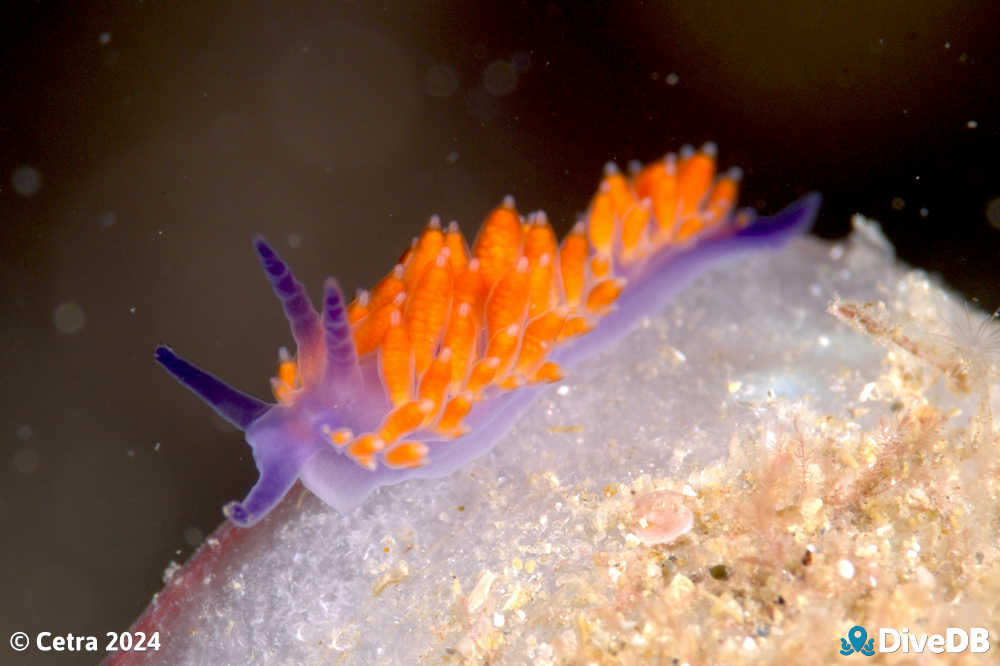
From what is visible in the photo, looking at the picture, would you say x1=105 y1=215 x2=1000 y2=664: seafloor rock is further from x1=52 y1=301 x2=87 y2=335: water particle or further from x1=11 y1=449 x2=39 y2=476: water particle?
x1=52 y1=301 x2=87 y2=335: water particle

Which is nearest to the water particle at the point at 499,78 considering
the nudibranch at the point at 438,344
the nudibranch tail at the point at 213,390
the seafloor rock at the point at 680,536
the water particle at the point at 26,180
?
the nudibranch at the point at 438,344

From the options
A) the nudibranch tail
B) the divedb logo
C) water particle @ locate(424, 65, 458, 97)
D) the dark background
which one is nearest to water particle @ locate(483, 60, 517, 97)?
the dark background

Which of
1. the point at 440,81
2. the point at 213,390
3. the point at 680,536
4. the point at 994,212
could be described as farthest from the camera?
the point at 994,212

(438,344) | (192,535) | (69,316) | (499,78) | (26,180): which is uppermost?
(26,180)

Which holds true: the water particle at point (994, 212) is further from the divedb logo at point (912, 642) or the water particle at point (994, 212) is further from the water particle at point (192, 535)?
the water particle at point (192, 535)

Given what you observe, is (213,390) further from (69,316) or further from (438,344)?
(69,316)

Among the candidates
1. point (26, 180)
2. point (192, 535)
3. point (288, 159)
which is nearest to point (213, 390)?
point (192, 535)
